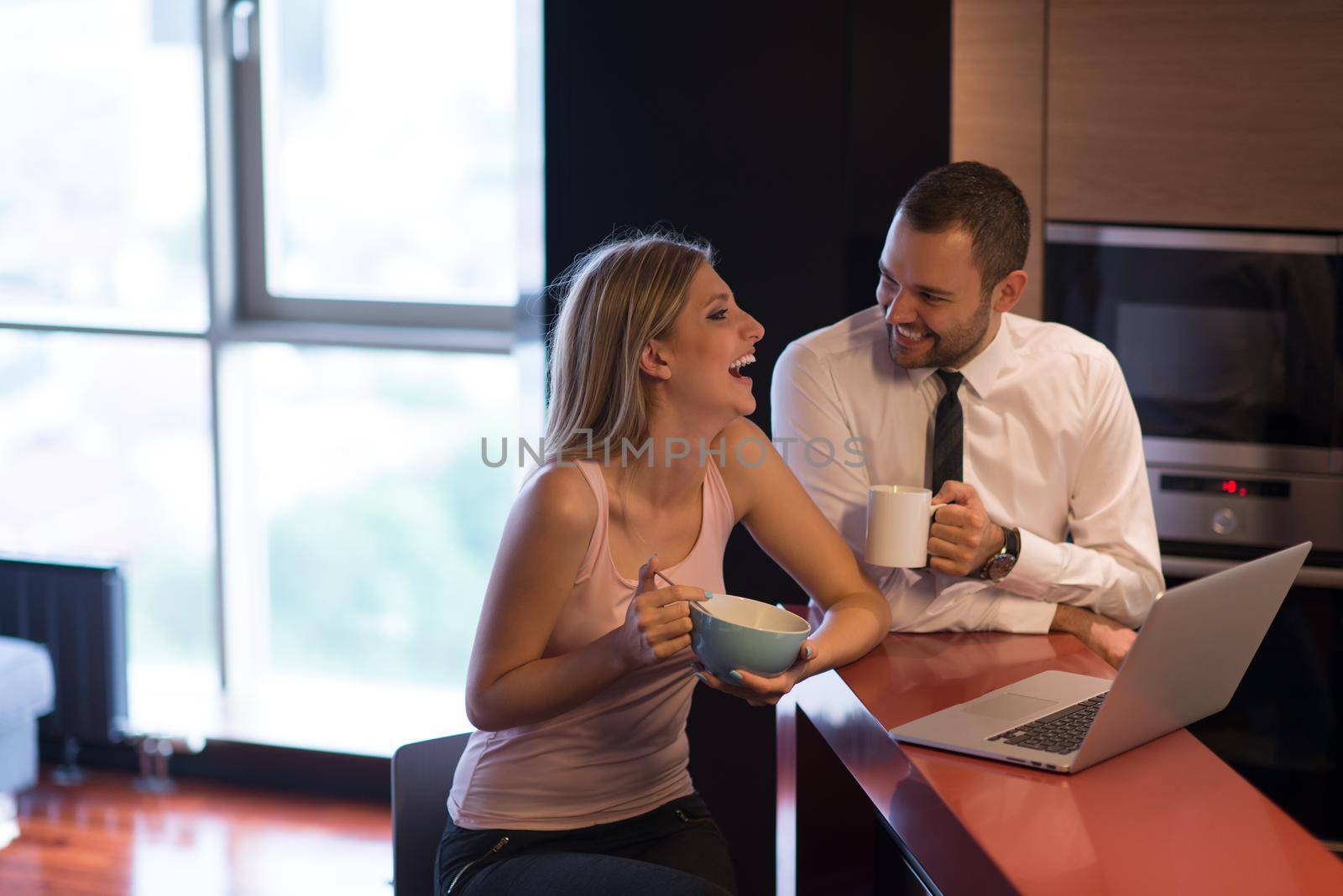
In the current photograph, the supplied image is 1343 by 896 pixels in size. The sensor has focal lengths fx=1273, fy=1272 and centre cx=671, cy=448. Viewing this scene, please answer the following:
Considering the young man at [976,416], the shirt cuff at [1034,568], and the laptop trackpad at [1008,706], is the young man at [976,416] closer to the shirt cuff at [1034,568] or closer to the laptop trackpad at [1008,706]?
the shirt cuff at [1034,568]

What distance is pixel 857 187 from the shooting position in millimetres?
2654

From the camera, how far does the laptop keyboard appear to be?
4.55ft

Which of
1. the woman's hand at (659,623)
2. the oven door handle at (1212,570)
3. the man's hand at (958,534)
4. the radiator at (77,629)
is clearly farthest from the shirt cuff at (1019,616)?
the radiator at (77,629)

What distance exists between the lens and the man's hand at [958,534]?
5.98ft

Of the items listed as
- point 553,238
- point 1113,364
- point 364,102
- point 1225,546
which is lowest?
point 1225,546

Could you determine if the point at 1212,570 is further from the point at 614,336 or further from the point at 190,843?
the point at 190,843

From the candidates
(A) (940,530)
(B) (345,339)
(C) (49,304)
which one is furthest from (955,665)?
(C) (49,304)

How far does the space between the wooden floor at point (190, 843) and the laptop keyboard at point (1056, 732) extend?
6.28 feet

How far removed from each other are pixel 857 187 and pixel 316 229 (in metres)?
1.84

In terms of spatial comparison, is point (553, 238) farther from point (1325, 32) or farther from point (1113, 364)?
point (1325, 32)

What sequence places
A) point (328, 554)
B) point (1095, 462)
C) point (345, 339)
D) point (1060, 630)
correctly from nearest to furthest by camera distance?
point (1060, 630) → point (1095, 462) → point (345, 339) → point (328, 554)

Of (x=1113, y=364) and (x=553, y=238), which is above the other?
(x=553, y=238)

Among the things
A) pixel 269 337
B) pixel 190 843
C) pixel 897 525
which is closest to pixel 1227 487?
pixel 897 525

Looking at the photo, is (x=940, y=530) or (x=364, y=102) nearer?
(x=940, y=530)
